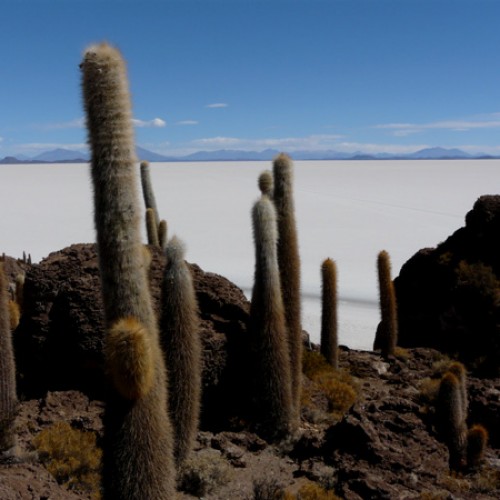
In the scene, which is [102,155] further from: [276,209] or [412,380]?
[412,380]

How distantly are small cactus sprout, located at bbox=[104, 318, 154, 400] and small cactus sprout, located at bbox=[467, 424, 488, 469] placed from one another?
14.6 ft

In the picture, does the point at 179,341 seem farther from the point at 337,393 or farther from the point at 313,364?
the point at 313,364

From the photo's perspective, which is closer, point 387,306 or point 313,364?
point 313,364

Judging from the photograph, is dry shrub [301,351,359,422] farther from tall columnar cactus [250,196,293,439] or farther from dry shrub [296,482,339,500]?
dry shrub [296,482,339,500]

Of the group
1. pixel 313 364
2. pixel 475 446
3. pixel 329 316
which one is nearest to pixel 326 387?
pixel 313 364

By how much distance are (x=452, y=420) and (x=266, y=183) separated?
3.97 m

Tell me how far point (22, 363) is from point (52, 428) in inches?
65.7

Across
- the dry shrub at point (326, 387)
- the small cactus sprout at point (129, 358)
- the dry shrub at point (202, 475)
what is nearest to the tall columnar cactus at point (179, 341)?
the dry shrub at point (202, 475)

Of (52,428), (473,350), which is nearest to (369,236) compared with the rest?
(473,350)

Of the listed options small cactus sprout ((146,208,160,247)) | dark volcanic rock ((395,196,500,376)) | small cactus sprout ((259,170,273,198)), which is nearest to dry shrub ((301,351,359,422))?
dark volcanic rock ((395,196,500,376))

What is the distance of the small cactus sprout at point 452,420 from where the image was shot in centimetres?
708

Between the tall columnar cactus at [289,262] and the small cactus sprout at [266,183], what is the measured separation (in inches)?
5.4

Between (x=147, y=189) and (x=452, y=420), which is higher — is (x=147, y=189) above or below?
above

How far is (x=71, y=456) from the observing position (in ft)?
20.8
